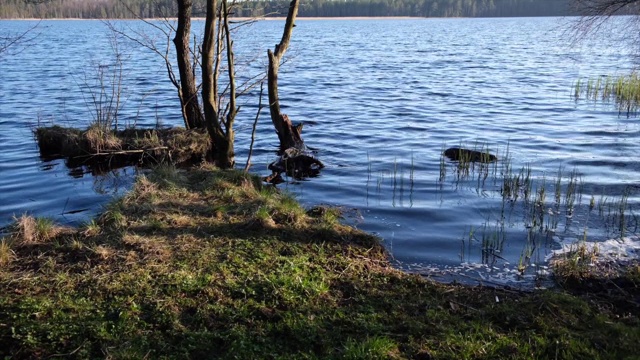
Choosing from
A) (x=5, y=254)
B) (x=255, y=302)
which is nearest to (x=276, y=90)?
(x=5, y=254)

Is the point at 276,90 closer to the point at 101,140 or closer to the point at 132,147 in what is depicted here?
the point at 132,147

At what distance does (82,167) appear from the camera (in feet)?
Result: 42.5

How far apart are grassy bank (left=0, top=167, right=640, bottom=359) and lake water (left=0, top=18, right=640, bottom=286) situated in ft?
5.31

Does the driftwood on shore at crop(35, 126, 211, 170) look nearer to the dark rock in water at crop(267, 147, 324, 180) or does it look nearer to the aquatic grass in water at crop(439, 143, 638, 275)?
the dark rock in water at crop(267, 147, 324, 180)

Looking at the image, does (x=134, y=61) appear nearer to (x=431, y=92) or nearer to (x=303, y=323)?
(x=431, y=92)

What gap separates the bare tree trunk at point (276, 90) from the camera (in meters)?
12.6

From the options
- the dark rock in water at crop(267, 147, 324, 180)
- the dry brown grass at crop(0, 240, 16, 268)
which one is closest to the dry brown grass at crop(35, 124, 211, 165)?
the dark rock in water at crop(267, 147, 324, 180)

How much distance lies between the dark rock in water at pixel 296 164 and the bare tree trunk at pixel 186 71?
2.15 m

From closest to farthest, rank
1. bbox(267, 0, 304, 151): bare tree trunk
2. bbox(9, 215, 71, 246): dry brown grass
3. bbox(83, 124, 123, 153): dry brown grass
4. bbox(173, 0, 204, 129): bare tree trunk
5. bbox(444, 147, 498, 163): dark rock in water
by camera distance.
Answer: bbox(9, 215, 71, 246): dry brown grass, bbox(173, 0, 204, 129): bare tree trunk, bbox(267, 0, 304, 151): bare tree trunk, bbox(444, 147, 498, 163): dark rock in water, bbox(83, 124, 123, 153): dry brown grass

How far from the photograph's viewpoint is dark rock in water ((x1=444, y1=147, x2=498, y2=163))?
12.7 metres

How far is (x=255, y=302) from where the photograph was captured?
519 cm

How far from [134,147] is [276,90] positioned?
345 centimetres

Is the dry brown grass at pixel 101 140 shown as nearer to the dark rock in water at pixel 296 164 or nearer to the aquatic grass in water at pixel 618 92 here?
the dark rock in water at pixel 296 164

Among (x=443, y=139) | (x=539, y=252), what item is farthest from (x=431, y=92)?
(x=539, y=252)
